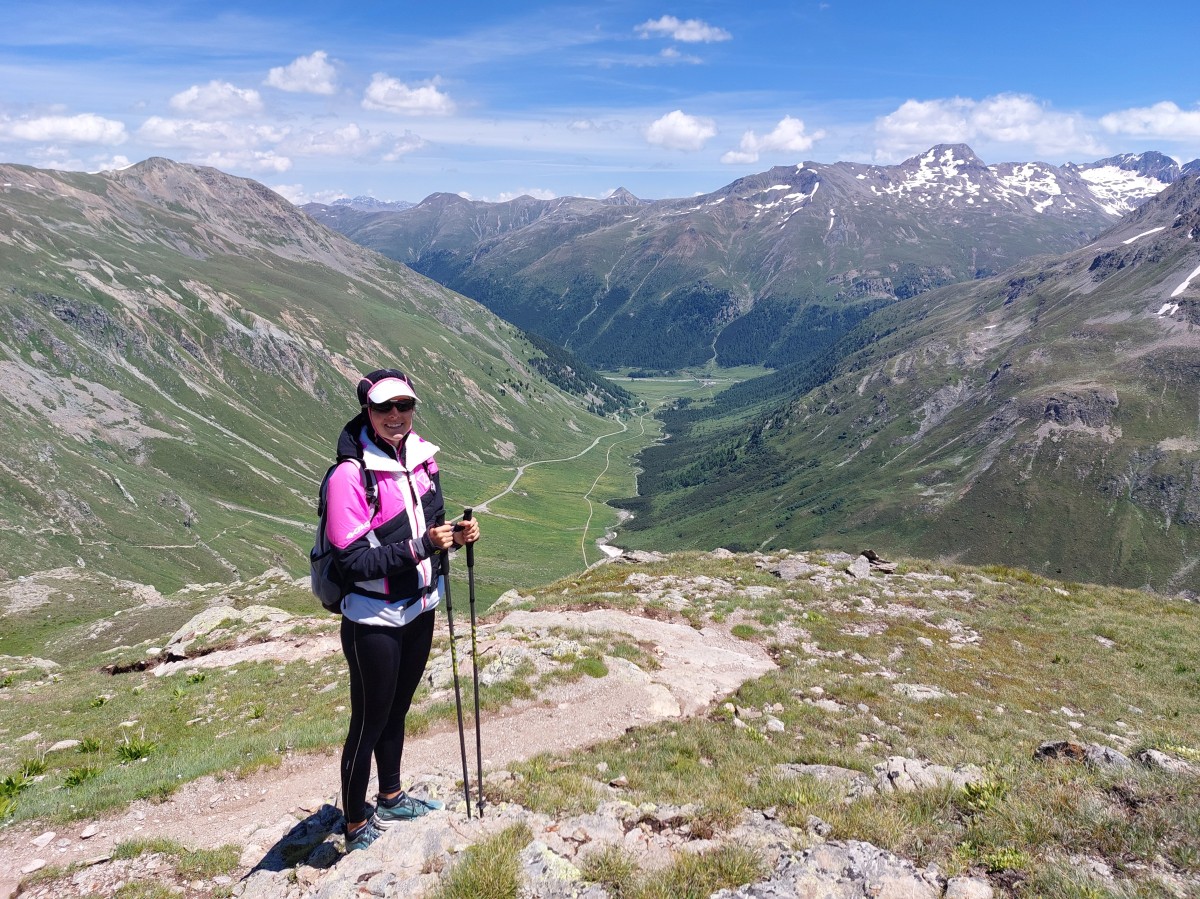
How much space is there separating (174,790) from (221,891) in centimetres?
590

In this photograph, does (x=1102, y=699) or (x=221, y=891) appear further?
(x=1102, y=699)

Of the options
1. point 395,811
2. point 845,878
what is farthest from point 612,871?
point 395,811

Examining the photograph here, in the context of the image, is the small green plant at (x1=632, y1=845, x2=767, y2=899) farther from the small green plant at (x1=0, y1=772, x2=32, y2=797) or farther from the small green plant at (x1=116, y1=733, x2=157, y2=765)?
the small green plant at (x1=116, y1=733, x2=157, y2=765)

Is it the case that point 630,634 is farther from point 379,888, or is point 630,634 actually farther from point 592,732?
point 379,888

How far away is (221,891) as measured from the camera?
34.7 feet

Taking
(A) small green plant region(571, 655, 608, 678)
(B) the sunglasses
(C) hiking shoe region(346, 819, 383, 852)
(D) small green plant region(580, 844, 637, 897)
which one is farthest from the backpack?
(A) small green plant region(571, 655, 608, 678)

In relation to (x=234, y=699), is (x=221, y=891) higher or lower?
higher

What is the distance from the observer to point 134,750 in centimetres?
2011

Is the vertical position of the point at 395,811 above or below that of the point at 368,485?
below

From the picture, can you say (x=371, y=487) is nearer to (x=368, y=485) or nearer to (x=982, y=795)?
(x=368, y=485)

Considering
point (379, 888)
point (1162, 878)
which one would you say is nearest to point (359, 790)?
point (379, 888)

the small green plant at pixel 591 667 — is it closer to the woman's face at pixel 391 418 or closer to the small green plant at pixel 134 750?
the small green plant at pixel 134 750

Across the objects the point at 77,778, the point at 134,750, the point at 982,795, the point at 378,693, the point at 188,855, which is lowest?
the point at 134,750

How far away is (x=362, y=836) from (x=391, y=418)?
722 centimetres
